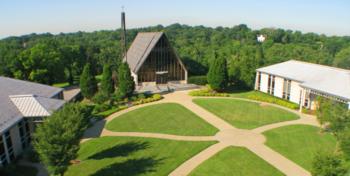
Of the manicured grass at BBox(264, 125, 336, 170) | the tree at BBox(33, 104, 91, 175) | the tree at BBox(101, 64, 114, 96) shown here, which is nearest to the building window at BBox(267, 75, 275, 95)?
the manicured grass at BBox(264, 125, 336, 170)

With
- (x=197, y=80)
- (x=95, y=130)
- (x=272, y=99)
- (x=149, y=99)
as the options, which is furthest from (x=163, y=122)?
(x=197, y=80)

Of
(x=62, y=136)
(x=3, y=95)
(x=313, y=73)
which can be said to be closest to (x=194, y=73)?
(x=313, y=73)

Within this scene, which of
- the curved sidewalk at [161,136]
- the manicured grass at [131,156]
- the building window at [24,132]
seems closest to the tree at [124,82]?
the curved sidewalk at [161,136]

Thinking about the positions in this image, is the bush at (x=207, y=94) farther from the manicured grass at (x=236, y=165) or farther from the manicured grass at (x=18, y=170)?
the manicured grass at (x=18, y=170)

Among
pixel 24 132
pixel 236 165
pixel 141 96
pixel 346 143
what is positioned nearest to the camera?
pixel 346 143

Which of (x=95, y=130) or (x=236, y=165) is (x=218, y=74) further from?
(x=236, y=165)

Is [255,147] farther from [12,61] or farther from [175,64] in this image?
[12,61]
